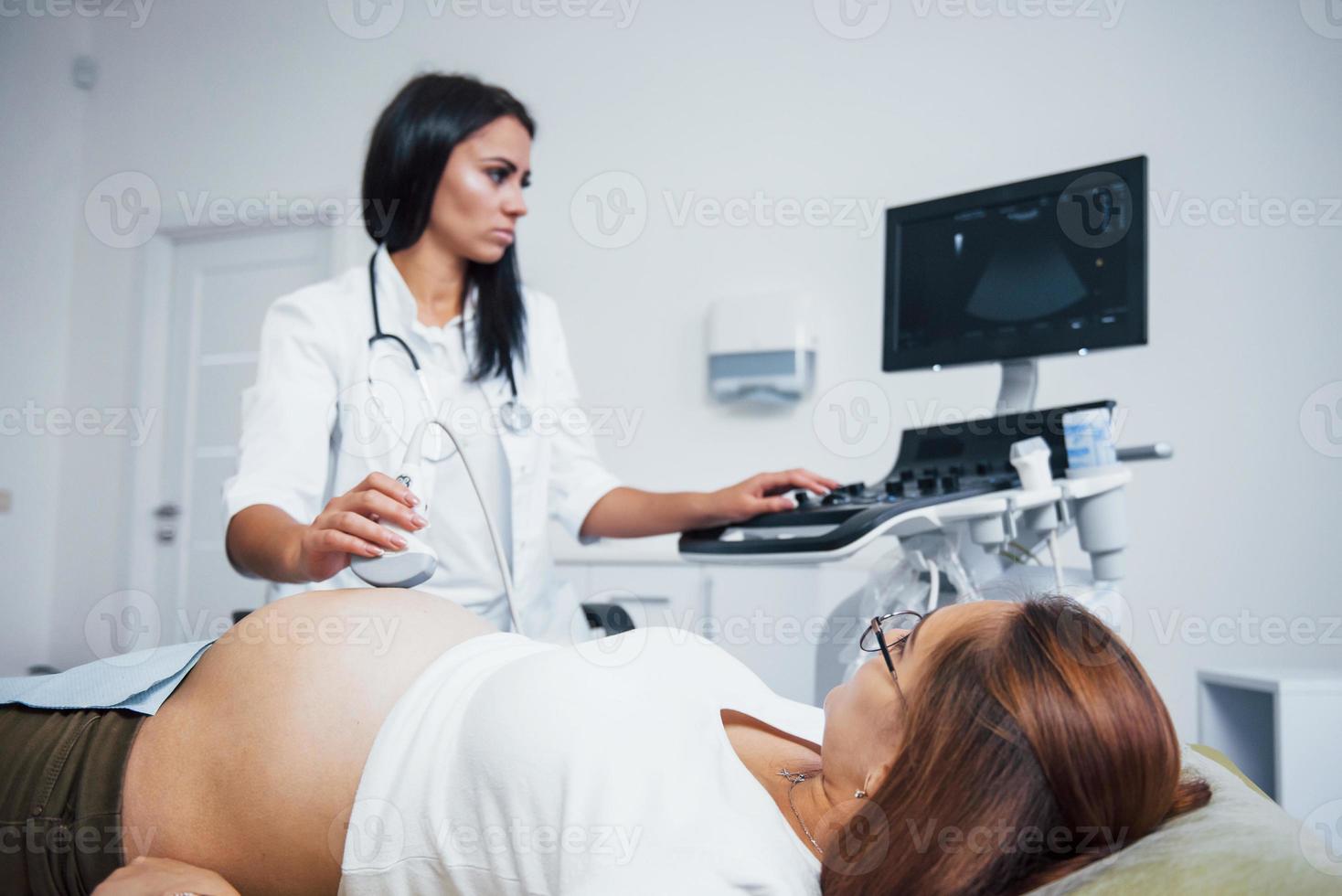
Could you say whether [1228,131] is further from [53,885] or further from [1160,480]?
[53,885]

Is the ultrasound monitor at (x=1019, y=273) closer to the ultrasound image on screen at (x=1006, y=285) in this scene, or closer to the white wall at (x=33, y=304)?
the ultrasound image on screen at (x=1006, y=285)

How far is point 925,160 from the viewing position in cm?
252

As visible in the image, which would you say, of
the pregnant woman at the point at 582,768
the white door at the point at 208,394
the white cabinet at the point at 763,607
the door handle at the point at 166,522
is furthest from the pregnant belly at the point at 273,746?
the door handle at the point at 166,522

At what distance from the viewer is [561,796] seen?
0.75 meters

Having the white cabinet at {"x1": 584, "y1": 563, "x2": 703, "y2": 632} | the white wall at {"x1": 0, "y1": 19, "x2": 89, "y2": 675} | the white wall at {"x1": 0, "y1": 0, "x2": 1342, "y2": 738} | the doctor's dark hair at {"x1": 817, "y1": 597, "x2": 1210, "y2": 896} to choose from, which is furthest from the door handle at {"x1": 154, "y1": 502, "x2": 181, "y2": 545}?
the doctor's dark hair at {"x1": 817, "y1": 597, "x2": 1210, "y2": 896}

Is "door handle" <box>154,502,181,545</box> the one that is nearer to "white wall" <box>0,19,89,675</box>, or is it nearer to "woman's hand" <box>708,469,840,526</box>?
"white wall" <box>0,19,89,675</box>

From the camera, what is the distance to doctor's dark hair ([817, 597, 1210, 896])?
0.73 m

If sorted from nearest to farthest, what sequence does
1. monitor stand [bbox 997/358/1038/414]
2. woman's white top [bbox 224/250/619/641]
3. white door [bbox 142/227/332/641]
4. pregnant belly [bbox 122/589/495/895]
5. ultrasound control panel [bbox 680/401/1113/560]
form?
pregnant belly [bbox 122/589/495/895]
ultrasound control panel [bbox 680/401/1113/560]
woman's white top [bbox 224/250/619/641]
monitor stand [bbox 997/358/1038/414]
white door [bbox 142/227/332/641]

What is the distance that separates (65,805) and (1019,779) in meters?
0.83

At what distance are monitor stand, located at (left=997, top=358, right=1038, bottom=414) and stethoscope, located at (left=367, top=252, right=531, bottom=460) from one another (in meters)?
0.81

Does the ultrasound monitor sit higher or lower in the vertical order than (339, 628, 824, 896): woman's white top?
higher

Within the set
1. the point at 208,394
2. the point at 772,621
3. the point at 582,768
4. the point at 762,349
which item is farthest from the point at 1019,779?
the point at 208,394

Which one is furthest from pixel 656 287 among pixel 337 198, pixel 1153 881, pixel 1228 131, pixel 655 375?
pixel 1153 881

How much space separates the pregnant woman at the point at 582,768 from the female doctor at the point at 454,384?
506 millimetres
